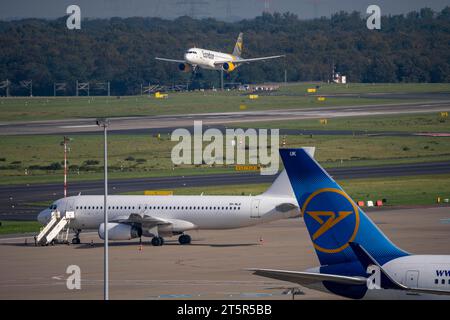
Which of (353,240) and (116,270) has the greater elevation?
(353,240)

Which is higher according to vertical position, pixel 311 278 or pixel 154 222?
pixel 311 278

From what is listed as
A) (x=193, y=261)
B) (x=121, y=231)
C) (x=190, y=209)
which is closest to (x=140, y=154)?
(x=190, y=209)

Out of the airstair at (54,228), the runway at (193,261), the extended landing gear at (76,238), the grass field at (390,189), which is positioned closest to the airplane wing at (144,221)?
the runway at (193,261)

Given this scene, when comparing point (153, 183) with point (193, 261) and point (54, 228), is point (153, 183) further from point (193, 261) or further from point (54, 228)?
point (193, 261)

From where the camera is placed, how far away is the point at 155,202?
76.4 metres

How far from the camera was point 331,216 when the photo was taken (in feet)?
118

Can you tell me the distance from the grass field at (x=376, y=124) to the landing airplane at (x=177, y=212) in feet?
310

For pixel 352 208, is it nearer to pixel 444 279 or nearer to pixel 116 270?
pixel 444 279

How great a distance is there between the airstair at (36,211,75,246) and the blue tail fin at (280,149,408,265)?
4338 centimetres

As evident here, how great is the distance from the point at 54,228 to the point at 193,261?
14.3 meters

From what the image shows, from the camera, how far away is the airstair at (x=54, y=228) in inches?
3014

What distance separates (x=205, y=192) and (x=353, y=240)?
67260 millimetres

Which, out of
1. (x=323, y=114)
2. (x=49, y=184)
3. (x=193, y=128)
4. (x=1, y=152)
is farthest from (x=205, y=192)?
(x=323, y=114)

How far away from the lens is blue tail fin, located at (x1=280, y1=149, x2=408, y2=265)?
35781 mm
